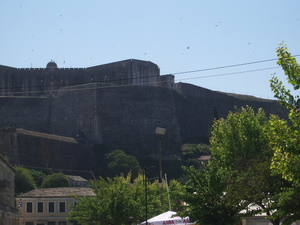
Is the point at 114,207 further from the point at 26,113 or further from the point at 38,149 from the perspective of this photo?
the point at 26,113

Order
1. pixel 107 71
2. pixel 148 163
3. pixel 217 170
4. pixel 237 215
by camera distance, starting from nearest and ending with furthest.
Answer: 1. pixel 237 215
2. pixel 217 170
3. pixel 148 163
4. pixel 107 71

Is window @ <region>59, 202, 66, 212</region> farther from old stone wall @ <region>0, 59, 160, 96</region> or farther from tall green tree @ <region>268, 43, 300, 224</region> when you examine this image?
tall green tree @ <region>268, 43, 300, 224</region>

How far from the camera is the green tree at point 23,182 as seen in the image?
147ft

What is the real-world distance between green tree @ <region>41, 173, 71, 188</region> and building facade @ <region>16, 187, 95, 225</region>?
274 inches

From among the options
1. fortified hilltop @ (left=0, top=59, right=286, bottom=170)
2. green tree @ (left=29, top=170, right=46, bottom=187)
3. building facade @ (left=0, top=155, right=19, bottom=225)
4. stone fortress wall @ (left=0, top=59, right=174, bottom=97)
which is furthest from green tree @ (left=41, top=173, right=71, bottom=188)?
stone fortress wall @ (left=0, top=59, right=174, bottom=97)

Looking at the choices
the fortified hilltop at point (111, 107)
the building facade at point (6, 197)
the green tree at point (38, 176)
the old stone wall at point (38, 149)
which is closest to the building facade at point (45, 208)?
the building facade at point (6, 197)

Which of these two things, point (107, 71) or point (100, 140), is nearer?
point (100, 140)

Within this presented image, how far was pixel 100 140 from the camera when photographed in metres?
59.0

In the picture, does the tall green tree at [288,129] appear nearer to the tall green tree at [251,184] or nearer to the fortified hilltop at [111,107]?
the tall green tree at [251,184]

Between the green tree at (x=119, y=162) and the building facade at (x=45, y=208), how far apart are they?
1382 centimetres

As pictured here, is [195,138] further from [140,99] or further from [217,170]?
[217,170]

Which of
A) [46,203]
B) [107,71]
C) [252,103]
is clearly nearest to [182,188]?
[46,203]

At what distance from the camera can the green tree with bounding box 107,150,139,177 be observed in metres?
52.8

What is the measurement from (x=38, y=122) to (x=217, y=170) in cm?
4690
